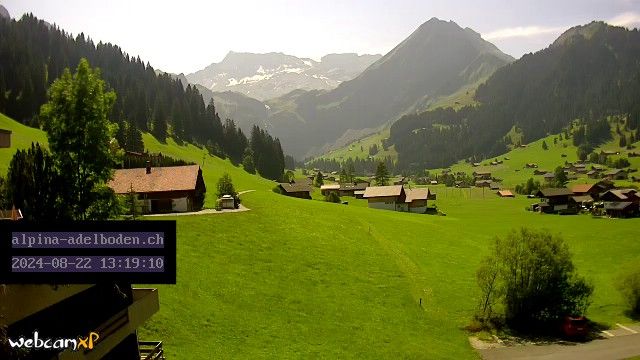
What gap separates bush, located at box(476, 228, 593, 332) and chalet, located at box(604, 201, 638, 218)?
298ft

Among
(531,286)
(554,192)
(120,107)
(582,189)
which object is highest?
(120,107)

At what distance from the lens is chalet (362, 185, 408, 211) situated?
5694 inches

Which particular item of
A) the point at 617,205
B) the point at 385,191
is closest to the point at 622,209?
the point at 617,205

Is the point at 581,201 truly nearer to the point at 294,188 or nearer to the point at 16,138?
the point at 294,188

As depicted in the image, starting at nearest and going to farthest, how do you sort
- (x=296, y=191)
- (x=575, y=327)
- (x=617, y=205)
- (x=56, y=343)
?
(x=56, y=343), (x=575, y=327), (x=617, y=205), (x=296, y=191)

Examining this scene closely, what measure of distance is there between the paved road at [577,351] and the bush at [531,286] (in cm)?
545

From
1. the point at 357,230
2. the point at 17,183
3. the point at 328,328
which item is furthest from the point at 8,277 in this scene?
the point at 357,230

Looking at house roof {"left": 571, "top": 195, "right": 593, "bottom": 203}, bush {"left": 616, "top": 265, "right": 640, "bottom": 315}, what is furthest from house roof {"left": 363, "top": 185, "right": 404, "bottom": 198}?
Answer: bush {"left": 616, "top": 265, "right": 640, "bottom": 315}

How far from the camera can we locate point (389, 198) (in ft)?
479

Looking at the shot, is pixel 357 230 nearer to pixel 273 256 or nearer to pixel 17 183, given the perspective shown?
pixel 273 256

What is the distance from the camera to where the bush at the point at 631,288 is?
2243 inches

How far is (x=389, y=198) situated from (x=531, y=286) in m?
91.5

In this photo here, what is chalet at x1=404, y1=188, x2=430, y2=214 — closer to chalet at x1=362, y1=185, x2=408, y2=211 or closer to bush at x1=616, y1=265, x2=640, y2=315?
chalet at x1=362, y1=185, x2=408, y2=211

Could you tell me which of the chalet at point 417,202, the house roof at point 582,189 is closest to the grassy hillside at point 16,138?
the chalet at point 417,202
